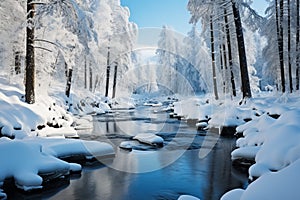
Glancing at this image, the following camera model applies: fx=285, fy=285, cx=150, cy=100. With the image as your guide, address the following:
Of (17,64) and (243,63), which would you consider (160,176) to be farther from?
(17,64)

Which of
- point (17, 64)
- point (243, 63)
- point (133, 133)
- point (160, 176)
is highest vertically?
point (17, 64)

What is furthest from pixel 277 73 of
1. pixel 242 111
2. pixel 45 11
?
pixel 45 11

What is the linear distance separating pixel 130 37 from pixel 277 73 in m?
20.4

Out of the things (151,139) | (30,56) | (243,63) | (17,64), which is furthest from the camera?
(17,64)

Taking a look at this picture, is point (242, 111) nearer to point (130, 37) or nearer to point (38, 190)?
point (38, 190)

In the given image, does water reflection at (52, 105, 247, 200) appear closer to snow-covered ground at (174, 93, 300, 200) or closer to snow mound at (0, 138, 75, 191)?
snow mound at (0, 138, 75, 191)

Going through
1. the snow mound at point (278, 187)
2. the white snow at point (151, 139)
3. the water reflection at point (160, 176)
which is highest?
the snow mound at point (278, 187)

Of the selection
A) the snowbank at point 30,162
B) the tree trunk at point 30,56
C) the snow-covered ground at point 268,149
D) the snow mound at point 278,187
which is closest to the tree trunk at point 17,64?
the tree trunk at point 30,56

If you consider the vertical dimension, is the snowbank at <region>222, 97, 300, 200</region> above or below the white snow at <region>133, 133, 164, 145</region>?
above

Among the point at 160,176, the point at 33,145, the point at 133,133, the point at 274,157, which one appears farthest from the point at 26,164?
the point at 133,133

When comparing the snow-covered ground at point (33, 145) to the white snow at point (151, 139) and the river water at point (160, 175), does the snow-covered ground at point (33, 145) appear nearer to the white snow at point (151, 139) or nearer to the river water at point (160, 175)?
the river water at point (160, 175)

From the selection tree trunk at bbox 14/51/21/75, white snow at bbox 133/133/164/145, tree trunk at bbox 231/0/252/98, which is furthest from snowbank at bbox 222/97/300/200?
tree trunk at bbox 14/51/21/75

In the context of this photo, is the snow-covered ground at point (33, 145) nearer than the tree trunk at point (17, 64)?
Yes

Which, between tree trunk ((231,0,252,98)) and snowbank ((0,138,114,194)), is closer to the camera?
snowbank ((0,138,114,194))
